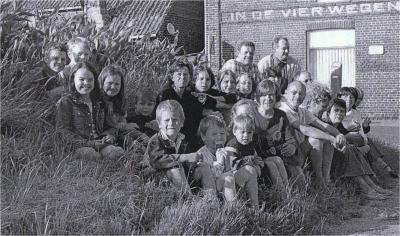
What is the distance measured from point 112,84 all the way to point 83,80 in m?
0.28

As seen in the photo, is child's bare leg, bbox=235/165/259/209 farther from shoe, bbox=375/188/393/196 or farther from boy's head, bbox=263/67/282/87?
boy's head, bbox=263/67/282/87

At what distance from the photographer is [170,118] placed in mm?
4953

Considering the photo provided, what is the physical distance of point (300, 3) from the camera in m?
19.9

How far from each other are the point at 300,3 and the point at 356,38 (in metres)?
2.00

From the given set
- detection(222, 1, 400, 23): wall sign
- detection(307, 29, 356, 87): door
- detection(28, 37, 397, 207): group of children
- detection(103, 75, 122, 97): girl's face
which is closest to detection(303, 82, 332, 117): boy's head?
detection(28, 37, 397, 207): group of children

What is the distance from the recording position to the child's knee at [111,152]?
199 inches

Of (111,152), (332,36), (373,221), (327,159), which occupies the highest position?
(332,36)

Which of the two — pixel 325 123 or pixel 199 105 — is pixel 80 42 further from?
pixel 325 123

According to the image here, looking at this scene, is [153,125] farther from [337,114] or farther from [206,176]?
[337,114]

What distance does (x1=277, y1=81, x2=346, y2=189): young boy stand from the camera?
20.5 ft

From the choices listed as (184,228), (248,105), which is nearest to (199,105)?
(248,105)

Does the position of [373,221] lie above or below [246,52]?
below

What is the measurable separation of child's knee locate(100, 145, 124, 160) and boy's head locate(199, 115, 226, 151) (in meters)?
0.68

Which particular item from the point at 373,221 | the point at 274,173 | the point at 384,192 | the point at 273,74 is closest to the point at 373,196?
the point at 384,192
